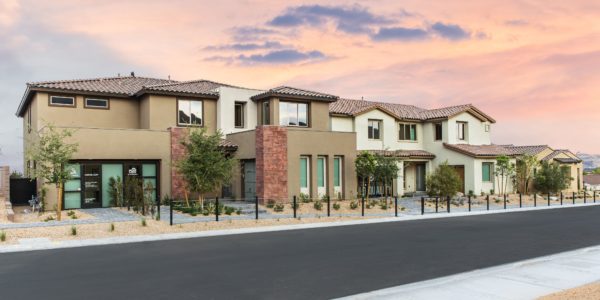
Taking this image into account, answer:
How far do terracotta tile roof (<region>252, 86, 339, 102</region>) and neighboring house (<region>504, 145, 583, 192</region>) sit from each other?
21.5 metres

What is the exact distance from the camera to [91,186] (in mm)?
25234

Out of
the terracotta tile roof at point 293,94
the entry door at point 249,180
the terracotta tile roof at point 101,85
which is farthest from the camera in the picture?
the terracotta tile roof at point 293,94

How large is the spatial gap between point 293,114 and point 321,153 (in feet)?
12.0

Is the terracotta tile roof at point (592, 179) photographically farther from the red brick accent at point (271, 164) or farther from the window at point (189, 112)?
the window at point (189, 112)

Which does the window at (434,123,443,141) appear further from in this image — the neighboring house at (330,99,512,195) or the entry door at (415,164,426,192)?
the entry door at (415,164,426,192)

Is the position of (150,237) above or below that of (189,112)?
below

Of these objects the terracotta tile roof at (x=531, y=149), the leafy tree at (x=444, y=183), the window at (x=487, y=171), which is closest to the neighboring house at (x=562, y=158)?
the terracotta tile roof at (x=531, y=149)

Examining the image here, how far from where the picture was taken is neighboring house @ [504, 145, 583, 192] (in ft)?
147

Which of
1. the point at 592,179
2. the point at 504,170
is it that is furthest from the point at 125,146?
the point at 592,179

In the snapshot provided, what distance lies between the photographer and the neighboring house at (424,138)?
36.7m

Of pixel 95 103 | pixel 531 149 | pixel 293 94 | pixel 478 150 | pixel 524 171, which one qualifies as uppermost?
pixel 293 94

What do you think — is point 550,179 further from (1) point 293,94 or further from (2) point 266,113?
(2) point 266,113

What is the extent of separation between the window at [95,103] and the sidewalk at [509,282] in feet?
81.4

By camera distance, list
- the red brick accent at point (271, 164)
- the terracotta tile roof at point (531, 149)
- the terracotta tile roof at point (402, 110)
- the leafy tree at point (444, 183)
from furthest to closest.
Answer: the terracotta tile roof at point (531, 149) < the terracotta tile roof at point (402, 110) < the leafy tree at point (444, 183) < the red brick accent at point (271, 164)
